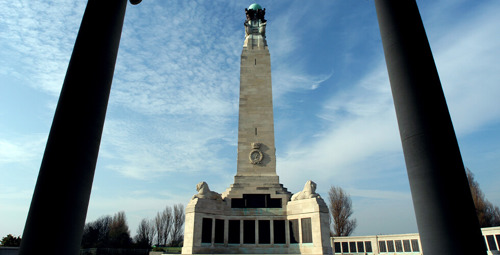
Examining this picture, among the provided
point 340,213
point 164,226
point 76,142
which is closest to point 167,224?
point 164,226

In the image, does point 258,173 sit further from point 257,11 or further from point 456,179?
point 456,179

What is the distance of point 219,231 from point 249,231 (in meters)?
2.70

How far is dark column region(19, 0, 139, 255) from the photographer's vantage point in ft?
15.6

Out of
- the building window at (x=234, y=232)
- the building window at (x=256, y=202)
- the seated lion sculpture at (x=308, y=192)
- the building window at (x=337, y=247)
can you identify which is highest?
the seated lion sculpture at (x=308, y=192)

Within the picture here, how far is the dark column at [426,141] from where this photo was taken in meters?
4.50

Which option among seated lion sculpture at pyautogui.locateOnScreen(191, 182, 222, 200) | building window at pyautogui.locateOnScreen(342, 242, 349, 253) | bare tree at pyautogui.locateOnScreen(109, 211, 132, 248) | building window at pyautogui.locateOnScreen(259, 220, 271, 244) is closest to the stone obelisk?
seated lion sculpture at pyautogui.locateOnScreen(191, 182, 222, 200)

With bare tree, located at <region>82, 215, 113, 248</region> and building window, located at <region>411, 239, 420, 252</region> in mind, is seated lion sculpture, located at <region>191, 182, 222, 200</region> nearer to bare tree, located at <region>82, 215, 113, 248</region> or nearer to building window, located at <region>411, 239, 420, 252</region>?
building window, located at <region>411, 239, 420, 252</region>

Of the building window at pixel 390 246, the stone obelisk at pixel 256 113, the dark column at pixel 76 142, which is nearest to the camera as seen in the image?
the dark column at pixel 76 142

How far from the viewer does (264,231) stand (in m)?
27.2

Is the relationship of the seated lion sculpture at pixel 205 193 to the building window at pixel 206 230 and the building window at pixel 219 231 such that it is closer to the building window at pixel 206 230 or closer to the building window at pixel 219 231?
the building window at pixel 206 230

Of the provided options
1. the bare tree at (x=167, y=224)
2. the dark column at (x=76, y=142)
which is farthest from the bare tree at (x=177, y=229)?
the dark column at (x=76, y=142)

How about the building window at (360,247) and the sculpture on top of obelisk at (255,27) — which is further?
the building window at (360,247)

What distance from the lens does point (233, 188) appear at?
1130 inches

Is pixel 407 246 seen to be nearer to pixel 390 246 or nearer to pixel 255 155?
pixel 390 246
